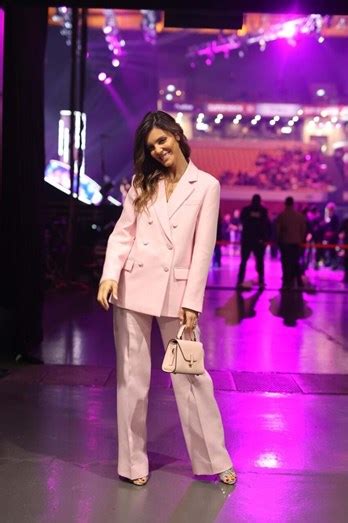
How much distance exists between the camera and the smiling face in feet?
11.3

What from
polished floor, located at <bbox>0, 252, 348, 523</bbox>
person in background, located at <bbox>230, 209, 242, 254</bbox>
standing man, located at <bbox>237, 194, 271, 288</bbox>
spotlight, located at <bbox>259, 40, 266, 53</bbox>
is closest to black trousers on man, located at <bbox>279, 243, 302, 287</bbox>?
standing man, located at <bbox>237, 194, 271, 288</bbox>

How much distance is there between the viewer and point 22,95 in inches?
247

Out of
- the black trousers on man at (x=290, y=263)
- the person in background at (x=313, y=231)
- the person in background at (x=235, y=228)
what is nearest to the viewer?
the black trousers on man at (x=290, y=263)

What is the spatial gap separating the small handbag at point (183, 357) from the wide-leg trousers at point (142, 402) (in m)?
0.22

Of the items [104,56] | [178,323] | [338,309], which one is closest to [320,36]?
[104,56]

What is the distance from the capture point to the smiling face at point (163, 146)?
345 cm

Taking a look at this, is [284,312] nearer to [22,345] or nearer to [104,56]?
[22,345]

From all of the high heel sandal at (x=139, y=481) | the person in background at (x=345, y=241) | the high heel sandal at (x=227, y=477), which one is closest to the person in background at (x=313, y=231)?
the person in background at (x=345, y=241)

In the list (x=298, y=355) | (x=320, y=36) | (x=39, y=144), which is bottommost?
(x=298, y=355)

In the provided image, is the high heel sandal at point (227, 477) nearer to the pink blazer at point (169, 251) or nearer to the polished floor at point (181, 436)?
the polished floor at point (181, 436)

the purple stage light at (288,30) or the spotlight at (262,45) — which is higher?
the purple stage light at (288,30)

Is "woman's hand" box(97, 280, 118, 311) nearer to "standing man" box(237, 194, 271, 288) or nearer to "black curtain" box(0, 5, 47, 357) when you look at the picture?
"black curtain" box(0, 5, 47, 357)

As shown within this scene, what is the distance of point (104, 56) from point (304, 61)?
7845 millimetres

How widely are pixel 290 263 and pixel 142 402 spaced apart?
1064 cm
